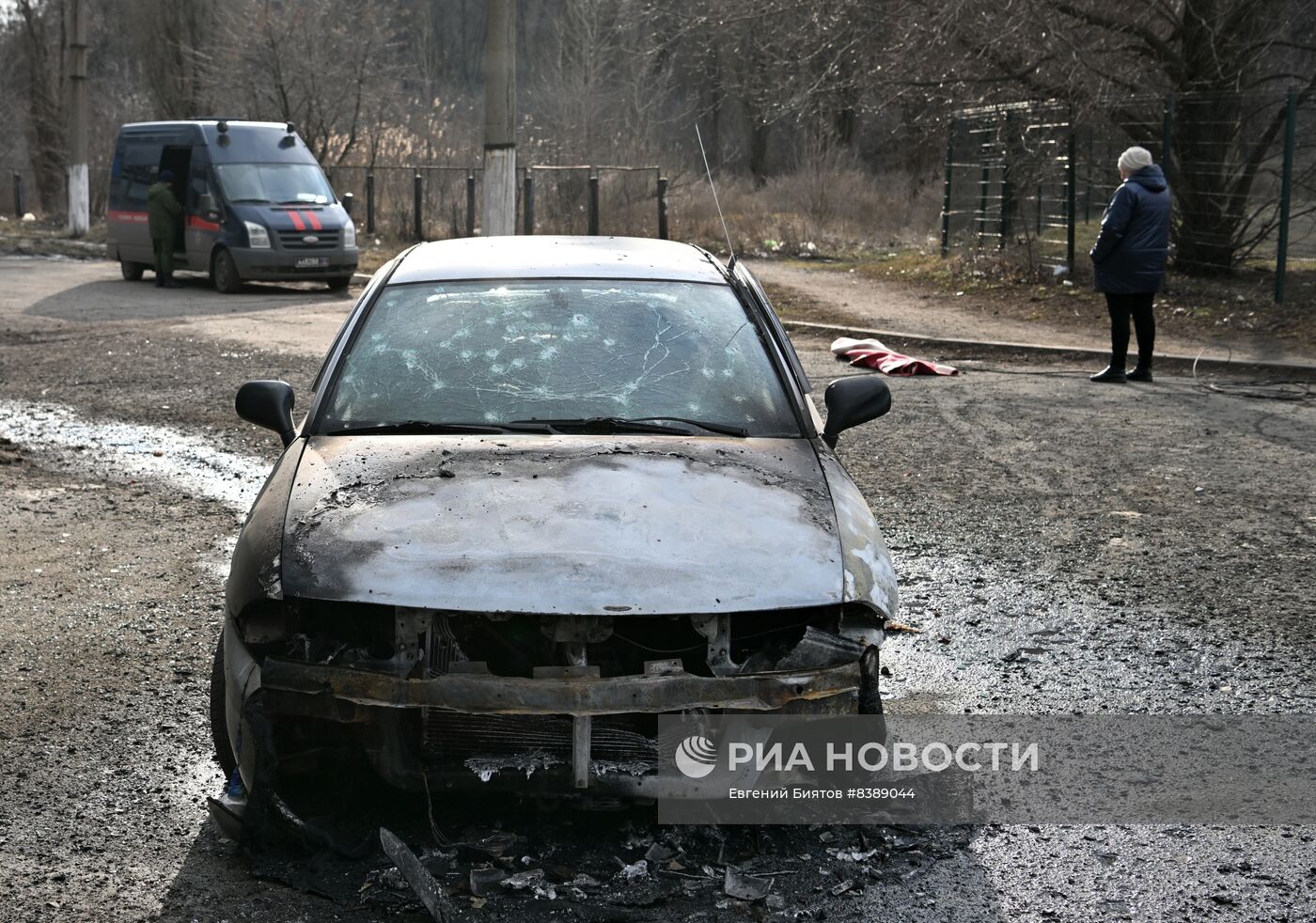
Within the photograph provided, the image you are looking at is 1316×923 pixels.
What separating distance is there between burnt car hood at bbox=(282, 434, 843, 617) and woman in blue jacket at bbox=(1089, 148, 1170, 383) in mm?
8564

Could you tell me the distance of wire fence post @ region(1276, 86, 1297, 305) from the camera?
16.3m

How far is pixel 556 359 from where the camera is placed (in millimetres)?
4828

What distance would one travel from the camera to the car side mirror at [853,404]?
4910 millimetres

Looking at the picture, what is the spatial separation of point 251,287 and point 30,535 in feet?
47.7

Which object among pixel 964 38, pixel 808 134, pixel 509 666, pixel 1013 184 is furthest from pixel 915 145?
pixel 509 666

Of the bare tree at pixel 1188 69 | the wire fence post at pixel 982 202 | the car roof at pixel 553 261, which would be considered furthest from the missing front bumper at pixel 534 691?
the wire fence post at pixel 982 202

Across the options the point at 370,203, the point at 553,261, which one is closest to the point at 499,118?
the point at 553,261

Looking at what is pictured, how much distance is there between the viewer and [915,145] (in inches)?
1543

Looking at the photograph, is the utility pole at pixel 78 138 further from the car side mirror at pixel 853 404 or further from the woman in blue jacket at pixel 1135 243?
the car side mirror at pixel 853 404

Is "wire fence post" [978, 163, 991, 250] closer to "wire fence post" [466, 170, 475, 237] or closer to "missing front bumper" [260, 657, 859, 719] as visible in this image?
"wire fence post" [466, 170, 475, 237]

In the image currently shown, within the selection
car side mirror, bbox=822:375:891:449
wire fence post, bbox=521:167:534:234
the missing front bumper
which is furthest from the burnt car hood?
wire fence post, bbox=521:167:534:234

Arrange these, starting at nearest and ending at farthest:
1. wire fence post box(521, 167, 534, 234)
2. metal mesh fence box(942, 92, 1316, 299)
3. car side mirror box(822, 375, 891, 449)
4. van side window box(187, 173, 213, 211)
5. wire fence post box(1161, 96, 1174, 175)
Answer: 1. car side mirror box(822, 375, 891, 449)
2. metal mesh fence box(942, 92, 1316, 299)
3. wire fence post box(1161, 96, 1174, 175)
4. van side window box(187, 173, 213, 211)
5. wire fence post box(521, 167, 534, 234)

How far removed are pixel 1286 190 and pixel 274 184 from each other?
1294 centimetres

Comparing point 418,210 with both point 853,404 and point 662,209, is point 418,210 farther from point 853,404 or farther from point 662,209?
point 853,404
